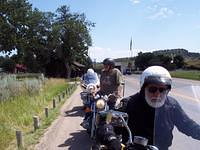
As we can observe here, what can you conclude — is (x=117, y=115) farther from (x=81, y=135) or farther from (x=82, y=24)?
(x=82, y=24)

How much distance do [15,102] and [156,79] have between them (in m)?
15.9

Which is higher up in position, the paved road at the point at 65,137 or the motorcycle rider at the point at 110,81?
the motorcycle rider at the point at 110,81

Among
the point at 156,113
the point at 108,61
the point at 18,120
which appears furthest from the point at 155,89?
the point at 18,120

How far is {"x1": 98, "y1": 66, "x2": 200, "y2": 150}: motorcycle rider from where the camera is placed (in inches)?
147

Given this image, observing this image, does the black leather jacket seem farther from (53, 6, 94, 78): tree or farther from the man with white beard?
(53, 6, 94, 78): tree

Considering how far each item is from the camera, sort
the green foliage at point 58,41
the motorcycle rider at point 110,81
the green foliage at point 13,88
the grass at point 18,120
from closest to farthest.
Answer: the grass at point 18,120 → the motorcycle rider at point 110,81 → the green foliage at point 13,88 → the green foliage at point 58,41

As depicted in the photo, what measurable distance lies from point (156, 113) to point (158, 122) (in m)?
0.09

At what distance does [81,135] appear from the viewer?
12.7 m

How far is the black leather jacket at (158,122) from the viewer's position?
380cm

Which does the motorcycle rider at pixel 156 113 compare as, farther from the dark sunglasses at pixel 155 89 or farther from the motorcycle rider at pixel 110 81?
the motorcycle rider at pixel 110 81

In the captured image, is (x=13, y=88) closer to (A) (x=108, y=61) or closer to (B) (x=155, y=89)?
(A) (x=108, y=61)

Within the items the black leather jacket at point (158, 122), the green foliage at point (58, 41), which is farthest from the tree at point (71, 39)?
the black leather jacket at point (158, 122)

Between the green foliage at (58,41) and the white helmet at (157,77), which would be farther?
the green foliage at (58,41)

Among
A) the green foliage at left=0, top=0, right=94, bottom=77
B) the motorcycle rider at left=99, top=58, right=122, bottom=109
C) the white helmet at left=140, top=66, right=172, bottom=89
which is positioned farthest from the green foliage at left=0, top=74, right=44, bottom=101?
the green foliage at left=0, top=0, right=94, bottom=77
